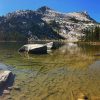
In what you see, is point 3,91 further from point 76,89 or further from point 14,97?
point 76,89

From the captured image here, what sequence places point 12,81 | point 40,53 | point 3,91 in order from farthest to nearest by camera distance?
point 40,53
point 12,81
point 3,91

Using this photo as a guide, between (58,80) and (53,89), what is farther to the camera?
(58,80)

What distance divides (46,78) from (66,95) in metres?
6.00

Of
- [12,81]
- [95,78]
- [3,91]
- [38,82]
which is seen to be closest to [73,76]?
[95,78]

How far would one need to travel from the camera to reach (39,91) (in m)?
17.1

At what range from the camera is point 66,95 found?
16.1 m

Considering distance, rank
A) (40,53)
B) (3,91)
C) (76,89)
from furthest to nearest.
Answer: (40,53), (76,89), (3,91)

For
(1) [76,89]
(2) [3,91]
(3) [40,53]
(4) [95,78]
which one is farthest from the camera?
(3) [40,53]

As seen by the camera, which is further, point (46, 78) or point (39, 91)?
point (46, 78)

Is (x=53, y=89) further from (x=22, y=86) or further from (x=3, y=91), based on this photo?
(x=3, y=91)

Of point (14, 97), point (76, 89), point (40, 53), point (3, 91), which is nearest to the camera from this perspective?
point (14, 97)

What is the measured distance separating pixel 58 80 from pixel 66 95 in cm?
483

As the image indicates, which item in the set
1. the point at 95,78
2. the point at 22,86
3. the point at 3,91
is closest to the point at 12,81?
the point at 22,86

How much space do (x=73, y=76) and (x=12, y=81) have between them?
6037 millimetres
